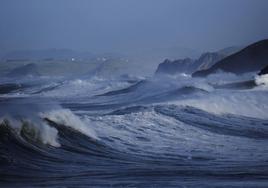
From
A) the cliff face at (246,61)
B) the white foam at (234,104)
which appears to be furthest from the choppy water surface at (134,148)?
the cliff face at (246,61)

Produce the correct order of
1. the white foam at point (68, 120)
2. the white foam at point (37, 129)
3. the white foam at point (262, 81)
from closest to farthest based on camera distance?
the white foam at point (37, 129) < the white foam at point (68, 120) < the white foam at point (262, 81)

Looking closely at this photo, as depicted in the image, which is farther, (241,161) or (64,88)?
(64,88)

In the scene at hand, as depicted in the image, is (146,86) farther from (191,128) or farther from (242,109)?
(191,128)

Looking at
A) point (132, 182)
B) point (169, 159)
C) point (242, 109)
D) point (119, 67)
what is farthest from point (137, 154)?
point (119, 67)

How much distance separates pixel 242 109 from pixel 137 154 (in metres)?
12.9

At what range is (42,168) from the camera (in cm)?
1098

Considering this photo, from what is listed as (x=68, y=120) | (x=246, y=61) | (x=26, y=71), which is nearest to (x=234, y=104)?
(x=68, y=120)

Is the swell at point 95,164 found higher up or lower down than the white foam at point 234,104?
lower down

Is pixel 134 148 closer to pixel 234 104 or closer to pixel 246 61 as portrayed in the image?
pixel 234 104

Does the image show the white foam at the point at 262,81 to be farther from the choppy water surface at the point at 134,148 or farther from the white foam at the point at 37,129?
the white foam at the point at 37,129

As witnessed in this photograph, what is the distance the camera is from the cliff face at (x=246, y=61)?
237 feet

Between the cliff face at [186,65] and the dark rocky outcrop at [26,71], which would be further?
the dark rocky outcrop at [26,71]

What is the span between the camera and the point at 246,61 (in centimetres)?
7512

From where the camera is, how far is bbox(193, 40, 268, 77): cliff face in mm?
72312
